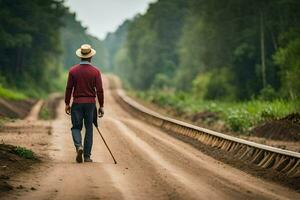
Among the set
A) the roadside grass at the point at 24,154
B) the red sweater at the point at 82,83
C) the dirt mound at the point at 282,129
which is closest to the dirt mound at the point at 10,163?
the roadside grass at the point at 24,154

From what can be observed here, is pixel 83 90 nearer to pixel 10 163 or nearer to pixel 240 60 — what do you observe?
pixel 10 163

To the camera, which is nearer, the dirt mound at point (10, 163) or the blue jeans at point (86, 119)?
the dirt mound at point (10, 163)

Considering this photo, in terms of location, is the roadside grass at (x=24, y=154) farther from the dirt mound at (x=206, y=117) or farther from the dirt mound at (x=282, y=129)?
the dirt mound at (x=206, y=117)

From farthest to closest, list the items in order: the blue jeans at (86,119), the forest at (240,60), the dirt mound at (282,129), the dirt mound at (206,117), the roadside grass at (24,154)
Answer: the forest at (240,60)
the dirt mound at (206,117)
the dirt mound at (282,129)
the blue jeans at (86,119)
the roadside grass at (24,154)

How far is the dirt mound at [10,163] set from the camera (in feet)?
33.0

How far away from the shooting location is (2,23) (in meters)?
50.2

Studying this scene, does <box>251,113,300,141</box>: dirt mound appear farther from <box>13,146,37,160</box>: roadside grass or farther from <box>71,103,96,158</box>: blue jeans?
<box>13,146,37,160</box>: roadside grass

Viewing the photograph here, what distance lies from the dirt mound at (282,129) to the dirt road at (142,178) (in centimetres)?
477

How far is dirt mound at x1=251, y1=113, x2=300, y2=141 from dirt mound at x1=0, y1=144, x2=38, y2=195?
927cm

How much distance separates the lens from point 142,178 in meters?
10.1

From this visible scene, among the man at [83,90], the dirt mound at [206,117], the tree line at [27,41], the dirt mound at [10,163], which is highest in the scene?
the tree line at [27,41]

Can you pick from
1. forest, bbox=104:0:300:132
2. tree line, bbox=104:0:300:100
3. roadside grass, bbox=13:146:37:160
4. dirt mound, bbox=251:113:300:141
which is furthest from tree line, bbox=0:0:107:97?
roadside grass, bbox=13:146:37:160

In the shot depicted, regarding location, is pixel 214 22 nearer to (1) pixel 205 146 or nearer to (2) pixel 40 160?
(1) pixel 205 146

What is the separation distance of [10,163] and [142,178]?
273 centimetres
